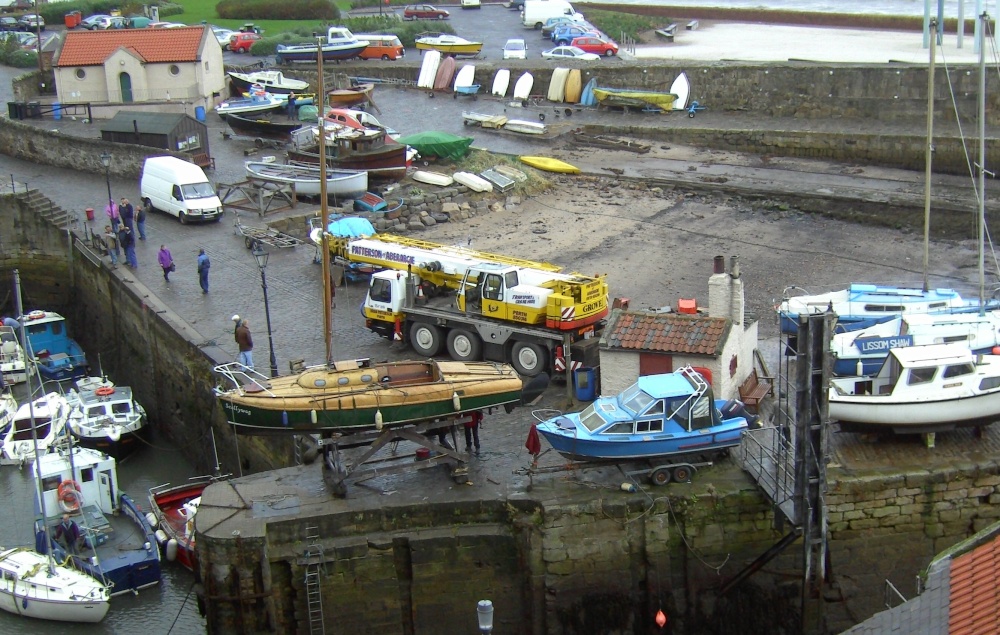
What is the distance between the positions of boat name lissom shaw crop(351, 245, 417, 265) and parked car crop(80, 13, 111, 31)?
38.8 meters

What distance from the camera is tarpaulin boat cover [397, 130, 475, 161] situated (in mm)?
37312

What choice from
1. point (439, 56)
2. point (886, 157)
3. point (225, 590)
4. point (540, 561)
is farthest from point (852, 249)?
point (439, 56)

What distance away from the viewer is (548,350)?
72.8 feet

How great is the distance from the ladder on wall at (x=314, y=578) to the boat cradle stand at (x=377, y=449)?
88cm

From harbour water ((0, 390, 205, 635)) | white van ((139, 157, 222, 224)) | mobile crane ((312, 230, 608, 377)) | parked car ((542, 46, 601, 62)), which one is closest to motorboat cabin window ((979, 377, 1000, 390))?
mobile crane ((312, 230, 608, 377))

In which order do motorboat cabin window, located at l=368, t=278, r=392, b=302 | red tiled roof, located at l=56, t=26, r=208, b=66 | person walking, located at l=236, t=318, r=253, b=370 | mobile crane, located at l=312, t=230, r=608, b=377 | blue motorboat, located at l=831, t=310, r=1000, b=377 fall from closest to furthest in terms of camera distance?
1. blue motorboat, located at l=831, t=310, r=1000, b=377
2. mobile crane, located at l=312, t=230, r=608, b=377
3. person walking, located at l=236, t=318, r=253, b=370
4. motorboat cabin window, located at l=368, t=278, r=392, b=302
5. red tiled roof, located at l=56, t=26, r=208, b=66

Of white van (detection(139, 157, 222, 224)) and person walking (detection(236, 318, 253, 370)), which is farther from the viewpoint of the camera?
white van (detection(139, 157, 222, 224))

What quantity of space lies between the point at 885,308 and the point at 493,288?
716 cm

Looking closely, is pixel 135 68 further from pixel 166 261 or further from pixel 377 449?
pixel 377 449

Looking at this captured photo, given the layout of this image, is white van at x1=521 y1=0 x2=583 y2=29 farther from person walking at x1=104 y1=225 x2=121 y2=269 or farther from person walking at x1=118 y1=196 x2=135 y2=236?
person walking at x1=104 y1=225 x2=121 y2=269

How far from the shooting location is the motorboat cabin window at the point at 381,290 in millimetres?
23844

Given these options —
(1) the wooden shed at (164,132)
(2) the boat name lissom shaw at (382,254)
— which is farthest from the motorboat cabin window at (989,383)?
(1) the wooden shed at (164,132)

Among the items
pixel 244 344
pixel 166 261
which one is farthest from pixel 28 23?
pixel 244 344

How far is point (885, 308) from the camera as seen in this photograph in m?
23.0
